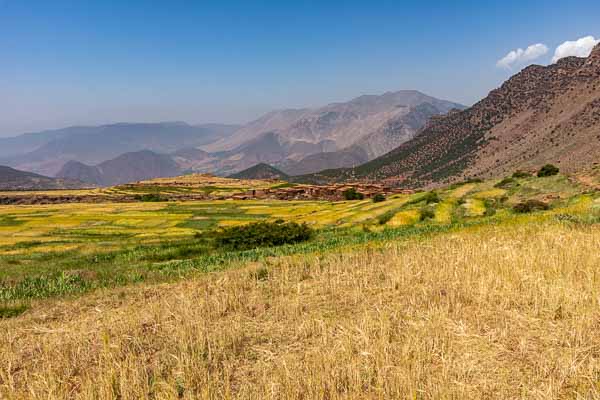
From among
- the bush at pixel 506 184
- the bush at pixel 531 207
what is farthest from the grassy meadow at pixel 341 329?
the bush at pixel 506 184

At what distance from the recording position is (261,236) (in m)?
35.0

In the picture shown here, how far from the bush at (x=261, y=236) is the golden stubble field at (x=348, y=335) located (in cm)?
2049

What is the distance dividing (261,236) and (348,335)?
2792cm

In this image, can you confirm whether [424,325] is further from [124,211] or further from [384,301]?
[124,211]

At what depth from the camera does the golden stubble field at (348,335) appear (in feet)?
20.1

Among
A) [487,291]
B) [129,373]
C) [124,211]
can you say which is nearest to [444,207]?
[487,291]

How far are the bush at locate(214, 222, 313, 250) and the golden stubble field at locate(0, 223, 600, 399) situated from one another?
2049cm

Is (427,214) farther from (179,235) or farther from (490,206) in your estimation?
(179,235)

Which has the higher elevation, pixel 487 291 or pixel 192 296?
pixel 487 291

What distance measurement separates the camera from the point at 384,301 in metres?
10.1

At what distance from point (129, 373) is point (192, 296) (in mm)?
5183

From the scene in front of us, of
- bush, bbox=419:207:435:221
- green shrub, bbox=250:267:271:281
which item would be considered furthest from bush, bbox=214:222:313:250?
green shrub, bbox=250:267:271:281

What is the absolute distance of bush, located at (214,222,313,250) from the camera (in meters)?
34.3

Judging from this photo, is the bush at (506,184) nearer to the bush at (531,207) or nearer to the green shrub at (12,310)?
the bush at (531,207)
